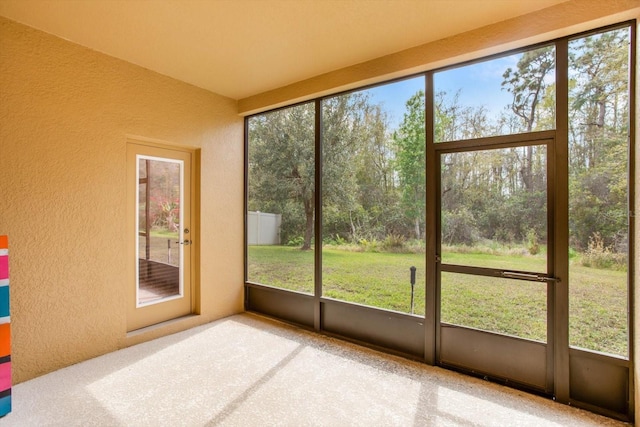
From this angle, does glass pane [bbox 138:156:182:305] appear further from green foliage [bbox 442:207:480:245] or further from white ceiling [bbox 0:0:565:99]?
green foliage [bbox 442:207:480:245]

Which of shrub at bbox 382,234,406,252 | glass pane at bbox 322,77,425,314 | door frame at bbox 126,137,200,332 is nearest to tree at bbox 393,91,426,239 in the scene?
glass pane at bbox 322,77,425,314

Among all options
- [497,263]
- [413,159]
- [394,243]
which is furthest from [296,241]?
[497,263]

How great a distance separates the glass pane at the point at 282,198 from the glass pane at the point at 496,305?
1.64 meters

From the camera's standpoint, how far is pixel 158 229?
3.67m

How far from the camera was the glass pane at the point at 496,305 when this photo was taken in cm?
252

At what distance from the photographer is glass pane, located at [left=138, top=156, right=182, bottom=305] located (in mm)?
3516

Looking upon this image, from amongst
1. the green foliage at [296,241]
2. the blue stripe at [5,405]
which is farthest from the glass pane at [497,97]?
the blue stripe at [5,405]

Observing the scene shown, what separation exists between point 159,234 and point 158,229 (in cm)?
6

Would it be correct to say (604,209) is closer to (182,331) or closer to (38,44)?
(182,331)

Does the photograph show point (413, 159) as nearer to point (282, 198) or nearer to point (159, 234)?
point (282, 198)

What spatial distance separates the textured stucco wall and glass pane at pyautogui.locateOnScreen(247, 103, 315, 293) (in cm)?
110

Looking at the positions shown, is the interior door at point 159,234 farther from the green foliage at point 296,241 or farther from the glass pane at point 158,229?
the green foliage at point 296,241

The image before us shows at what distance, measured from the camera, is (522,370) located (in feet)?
8.32

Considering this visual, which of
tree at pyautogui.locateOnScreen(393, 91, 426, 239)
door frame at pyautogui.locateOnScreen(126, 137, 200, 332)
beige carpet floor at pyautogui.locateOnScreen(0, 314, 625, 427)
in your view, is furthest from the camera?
door frame at pyautogui.locateOnScreen(126, 137, 200, 332)
